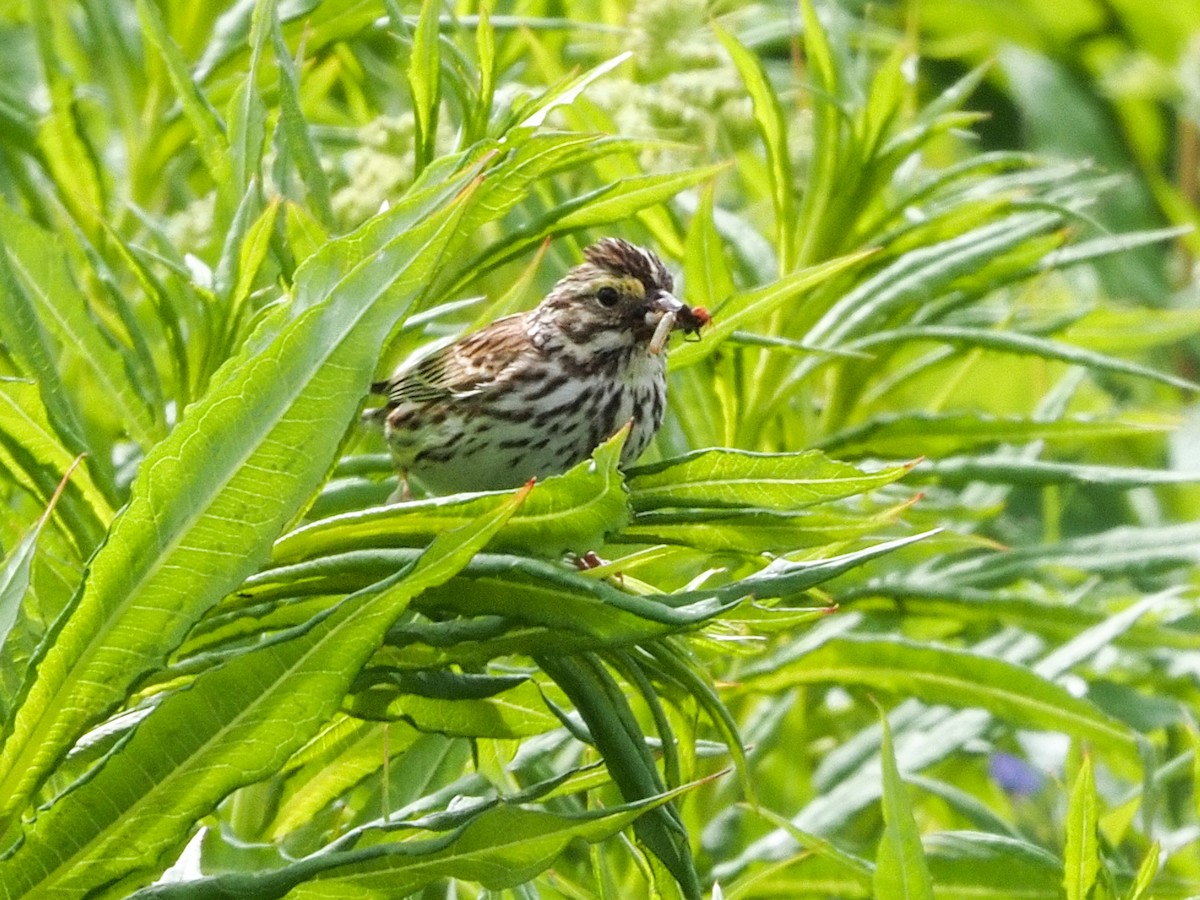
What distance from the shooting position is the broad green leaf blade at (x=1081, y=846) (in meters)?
2.05

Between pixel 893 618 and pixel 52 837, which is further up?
pixel 52 837

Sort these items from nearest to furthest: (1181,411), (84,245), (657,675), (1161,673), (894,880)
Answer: (657,675)
(894,880)
(84,245)
(1161,673)
(1181,411)

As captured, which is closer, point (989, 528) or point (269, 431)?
point (269, 431)

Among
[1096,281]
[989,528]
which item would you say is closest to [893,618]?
[989,528]

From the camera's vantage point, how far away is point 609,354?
291 cm

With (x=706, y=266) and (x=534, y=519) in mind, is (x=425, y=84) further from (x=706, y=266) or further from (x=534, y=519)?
(x=706, y=266)

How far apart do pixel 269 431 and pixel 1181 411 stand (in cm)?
407

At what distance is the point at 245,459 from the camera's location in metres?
1.50

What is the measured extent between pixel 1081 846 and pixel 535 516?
78 centimetres

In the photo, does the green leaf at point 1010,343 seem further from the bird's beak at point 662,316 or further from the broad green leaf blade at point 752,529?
the broad green leaf blade at point 752,529

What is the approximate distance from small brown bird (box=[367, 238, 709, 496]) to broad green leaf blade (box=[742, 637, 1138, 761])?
0.46 m

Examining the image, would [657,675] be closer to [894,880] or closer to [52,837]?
[894,880]

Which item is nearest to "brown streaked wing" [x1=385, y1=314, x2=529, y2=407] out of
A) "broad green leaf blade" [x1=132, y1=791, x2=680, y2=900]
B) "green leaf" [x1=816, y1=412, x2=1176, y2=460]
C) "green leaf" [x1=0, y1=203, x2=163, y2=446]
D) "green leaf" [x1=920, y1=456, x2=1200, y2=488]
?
"green leaf" [x1=816, y1=412, x2=1176, y2=460]

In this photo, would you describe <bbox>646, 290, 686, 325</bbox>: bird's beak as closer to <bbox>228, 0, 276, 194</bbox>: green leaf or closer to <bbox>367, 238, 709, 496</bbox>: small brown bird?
<bbox>367, 238, 709, 496</bbox>: small brown bird
